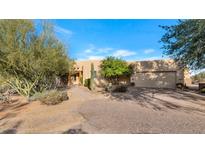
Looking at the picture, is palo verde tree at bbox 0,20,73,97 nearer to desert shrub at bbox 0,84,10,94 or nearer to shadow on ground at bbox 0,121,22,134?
desert shrub at bbox 0,84,10,94

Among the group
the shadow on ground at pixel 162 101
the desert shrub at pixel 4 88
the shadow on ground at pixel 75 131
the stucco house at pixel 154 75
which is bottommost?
the shadow on ground at pixel 75 131

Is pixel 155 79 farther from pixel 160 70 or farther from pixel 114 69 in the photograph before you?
pixel 114 69

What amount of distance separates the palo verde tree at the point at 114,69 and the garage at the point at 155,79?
5.11 feet

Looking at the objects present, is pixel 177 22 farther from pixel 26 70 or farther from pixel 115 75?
pixel 115 75

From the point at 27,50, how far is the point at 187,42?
9556mm

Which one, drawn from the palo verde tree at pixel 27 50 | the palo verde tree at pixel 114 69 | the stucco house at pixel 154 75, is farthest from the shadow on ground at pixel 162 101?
the palo verde tree at pixel 114 69

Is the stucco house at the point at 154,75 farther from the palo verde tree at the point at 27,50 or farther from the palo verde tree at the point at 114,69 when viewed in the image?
the palo verde tree at the point at 27,50

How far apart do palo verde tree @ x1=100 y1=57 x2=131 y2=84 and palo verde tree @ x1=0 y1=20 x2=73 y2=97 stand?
44.2 feet

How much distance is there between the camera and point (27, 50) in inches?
492

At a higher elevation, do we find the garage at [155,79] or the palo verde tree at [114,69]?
the palo verde tree at [114,69]

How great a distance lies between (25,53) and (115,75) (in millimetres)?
16792

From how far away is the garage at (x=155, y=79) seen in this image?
26047 mm

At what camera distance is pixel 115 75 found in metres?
27.8

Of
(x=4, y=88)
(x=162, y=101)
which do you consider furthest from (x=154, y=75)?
(x=4, y=88)
